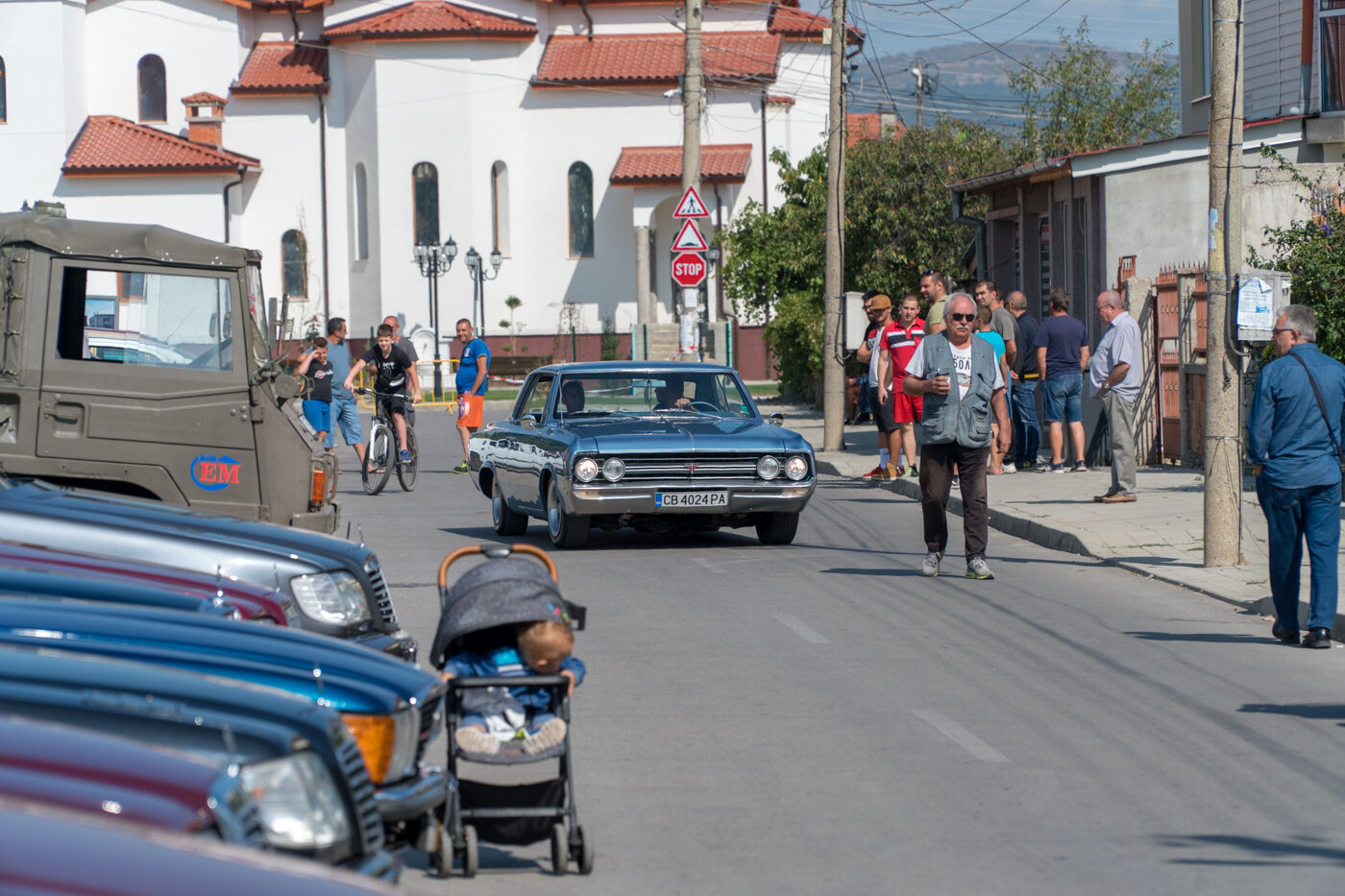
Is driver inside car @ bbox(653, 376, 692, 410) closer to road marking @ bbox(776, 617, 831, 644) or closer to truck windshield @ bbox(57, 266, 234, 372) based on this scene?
road marking @ bbox(776, 617, 831, 644)

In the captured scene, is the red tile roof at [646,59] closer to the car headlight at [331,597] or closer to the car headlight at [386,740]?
A: the car headlight at [331,597]

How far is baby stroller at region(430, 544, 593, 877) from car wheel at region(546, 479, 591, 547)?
7.75 meters

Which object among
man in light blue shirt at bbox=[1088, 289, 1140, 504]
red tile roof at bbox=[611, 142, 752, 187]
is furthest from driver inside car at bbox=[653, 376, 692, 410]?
red tile roof at bbox=[611, 142, 752, 187]

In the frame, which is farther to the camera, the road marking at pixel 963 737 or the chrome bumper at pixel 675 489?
the chrome bumper at pixel 675 489

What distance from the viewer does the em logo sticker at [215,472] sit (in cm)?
1030

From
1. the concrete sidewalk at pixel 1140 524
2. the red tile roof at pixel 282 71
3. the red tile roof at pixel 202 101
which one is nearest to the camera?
the concrete sidewalk at pixel 1140 524

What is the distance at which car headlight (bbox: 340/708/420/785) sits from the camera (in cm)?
446

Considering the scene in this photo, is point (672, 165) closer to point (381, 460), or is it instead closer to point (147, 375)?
point (381, 460)

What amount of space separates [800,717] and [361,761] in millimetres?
4015

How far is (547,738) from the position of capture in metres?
5.46

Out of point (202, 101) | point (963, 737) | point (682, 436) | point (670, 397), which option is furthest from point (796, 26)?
point (963, 737)

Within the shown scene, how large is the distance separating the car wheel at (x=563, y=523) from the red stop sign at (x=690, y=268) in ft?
30.1

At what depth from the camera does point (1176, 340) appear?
734 inches

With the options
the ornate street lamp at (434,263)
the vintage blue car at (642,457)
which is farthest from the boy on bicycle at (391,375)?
the ornate street lamp at (434,263)
